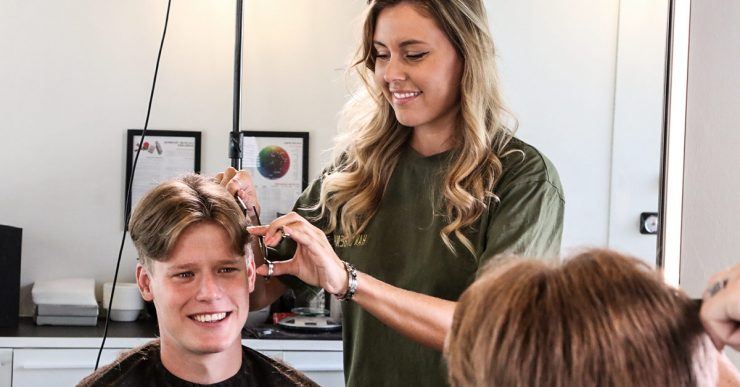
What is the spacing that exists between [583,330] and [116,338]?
10.8 feet

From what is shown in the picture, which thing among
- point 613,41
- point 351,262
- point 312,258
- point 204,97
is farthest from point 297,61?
point 312,258

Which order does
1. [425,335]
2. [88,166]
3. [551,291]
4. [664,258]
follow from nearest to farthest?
[551,291] < [425,335] < [664,258] < [88,166]

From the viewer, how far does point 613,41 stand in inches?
157

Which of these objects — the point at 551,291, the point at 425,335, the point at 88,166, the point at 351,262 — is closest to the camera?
the point at 551,291

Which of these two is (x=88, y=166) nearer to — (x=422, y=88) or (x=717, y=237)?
(x=422, y=88)

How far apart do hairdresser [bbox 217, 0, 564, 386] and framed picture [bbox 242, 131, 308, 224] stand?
2.24 metres

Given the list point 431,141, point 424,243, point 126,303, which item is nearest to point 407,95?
point 431,141

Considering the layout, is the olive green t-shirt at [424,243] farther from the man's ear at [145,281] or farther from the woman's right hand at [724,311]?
the woman's right hand at [724,311]

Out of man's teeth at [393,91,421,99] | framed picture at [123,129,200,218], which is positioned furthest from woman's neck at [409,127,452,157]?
framed picture at [123,129,200,218]

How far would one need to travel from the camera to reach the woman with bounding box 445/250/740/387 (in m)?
0.89

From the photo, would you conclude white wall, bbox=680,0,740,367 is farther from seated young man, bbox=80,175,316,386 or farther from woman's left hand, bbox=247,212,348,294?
seated young man, bbox=80,175,316,386

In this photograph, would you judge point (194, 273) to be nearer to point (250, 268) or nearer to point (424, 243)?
point (250, 268)

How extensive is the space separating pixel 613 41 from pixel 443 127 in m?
1.96

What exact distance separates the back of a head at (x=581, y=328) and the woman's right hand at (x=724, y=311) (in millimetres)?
16
